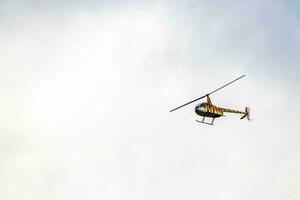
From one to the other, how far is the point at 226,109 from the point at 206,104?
24.2 ft

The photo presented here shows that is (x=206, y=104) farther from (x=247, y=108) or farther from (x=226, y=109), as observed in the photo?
(x=247, y=108)

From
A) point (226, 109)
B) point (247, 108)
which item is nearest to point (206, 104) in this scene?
point (226, 109)

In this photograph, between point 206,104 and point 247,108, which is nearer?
point 206,104

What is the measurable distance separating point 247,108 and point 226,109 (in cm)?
986

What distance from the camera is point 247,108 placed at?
154m

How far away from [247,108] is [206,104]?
17.1 metres

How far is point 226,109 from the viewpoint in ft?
480

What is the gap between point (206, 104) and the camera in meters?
142
